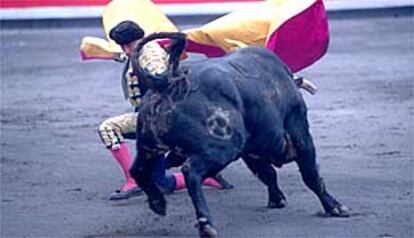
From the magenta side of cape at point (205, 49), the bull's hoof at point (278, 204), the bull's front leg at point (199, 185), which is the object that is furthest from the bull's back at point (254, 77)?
the magenta side of cape at point (205, 49)

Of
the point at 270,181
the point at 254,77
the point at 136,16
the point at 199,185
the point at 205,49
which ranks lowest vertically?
the point at 270,181

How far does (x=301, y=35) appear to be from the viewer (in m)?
8.64

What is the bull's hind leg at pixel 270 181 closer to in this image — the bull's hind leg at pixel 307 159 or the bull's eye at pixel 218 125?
the bull's hind leg at pixel 307 159

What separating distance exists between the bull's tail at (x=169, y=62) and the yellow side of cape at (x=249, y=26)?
147 centimetres

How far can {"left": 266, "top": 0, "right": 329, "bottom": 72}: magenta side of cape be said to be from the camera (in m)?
8.63

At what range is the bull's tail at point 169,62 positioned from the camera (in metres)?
7.13

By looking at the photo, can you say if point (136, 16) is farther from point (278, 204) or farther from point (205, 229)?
point (205, 229)

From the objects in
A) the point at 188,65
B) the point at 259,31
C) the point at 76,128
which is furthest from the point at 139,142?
the point at 76,128

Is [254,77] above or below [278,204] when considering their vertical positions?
above

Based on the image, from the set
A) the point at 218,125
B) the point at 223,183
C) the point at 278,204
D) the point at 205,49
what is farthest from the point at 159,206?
the point at 205,49

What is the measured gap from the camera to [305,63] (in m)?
8.88

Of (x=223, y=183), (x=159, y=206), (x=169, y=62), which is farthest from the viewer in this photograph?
(x=223, y=183)

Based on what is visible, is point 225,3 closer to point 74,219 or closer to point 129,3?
point 129,3

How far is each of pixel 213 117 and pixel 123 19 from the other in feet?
6.76
